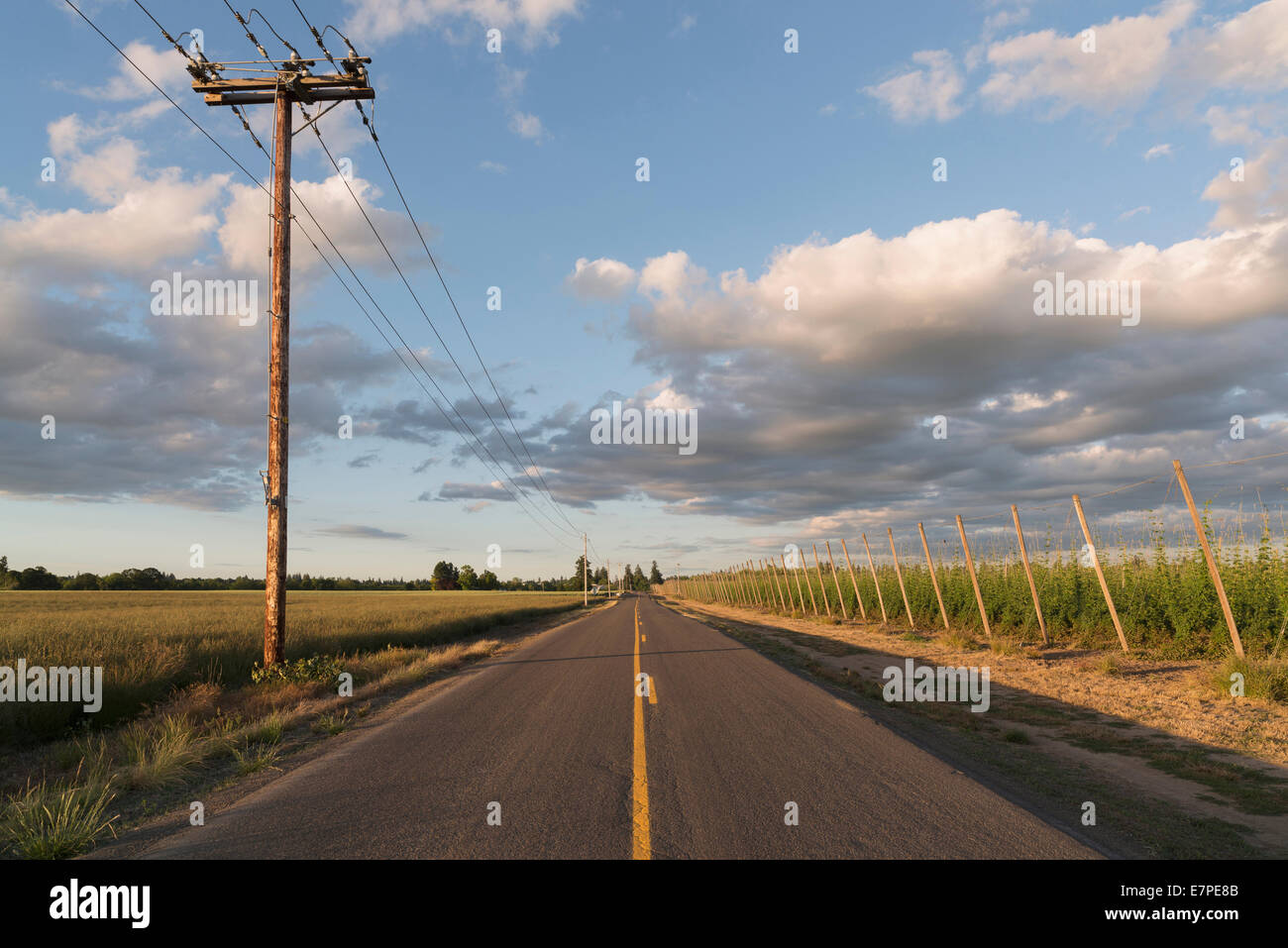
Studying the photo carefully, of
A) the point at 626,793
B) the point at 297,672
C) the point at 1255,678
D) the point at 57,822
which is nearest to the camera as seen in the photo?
the point at 57,822

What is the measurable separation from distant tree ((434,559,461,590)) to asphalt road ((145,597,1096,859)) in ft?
506

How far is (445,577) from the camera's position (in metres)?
159

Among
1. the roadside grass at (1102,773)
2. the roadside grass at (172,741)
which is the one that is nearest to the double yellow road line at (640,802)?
the roadside grass at (1102,773)

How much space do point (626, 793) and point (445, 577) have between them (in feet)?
532

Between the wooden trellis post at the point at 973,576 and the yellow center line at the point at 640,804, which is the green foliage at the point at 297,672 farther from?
the wooden trellis post at the point at 973,576

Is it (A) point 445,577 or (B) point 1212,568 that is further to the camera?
(A) point 445,577

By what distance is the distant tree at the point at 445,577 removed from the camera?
156500mm

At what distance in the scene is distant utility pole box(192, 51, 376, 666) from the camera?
12.7 meters

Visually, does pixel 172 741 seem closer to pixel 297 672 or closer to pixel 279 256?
pixel 297 672

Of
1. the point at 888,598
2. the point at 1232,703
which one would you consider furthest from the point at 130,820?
the point at 888,598

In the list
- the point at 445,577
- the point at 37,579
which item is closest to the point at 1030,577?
the point at 37,579

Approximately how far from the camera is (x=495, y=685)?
12.5 metres

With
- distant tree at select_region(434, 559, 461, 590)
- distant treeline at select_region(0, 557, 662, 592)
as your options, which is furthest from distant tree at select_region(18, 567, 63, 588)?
distant tree at select_region(434, 559, 461, 590)
